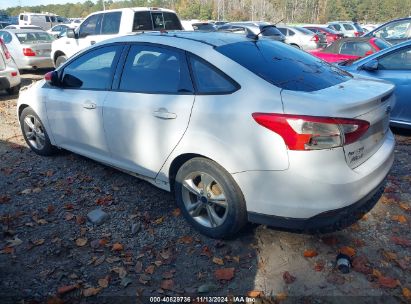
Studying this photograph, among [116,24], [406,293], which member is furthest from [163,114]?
[116,24]

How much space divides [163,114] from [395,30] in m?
12.0

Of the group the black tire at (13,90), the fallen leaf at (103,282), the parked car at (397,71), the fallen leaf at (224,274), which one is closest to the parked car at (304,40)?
the black tire at (13,90)

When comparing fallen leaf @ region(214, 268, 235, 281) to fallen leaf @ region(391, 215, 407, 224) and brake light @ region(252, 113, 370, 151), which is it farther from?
fallen leaf @ region(391, 215, 407, 224)

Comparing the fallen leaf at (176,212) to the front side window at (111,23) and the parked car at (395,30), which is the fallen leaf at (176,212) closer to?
the front side window at (111,23)

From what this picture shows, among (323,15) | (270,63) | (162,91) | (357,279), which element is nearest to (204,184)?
(162,91)

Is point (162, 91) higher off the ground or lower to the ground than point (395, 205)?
higher

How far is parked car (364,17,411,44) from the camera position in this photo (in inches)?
471

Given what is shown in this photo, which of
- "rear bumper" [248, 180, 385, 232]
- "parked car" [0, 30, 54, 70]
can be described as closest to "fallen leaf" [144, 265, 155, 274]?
"rear bumper" [248, 180, 385, 232]

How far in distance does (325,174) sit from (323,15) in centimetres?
7881

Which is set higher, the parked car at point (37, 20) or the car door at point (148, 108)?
the car door at point (148, 108)

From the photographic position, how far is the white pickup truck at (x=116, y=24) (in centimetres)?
950

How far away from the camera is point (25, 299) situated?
265cm

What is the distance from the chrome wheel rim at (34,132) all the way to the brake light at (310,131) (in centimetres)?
354

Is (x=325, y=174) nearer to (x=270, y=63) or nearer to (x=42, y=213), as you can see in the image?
(x=270, y=63)
